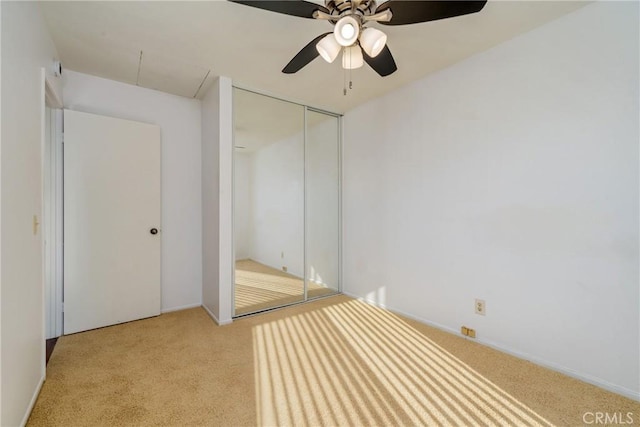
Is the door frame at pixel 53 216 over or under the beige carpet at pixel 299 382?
over

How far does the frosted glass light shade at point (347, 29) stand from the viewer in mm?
1476

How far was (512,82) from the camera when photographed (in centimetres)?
213

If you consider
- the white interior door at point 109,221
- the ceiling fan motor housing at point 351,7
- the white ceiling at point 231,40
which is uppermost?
the white ceiling at point 231,40

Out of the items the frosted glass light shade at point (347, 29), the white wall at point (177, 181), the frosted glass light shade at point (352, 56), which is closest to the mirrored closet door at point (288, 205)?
the white wall at point (177, 181)

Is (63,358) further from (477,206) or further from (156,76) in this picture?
(477,206)

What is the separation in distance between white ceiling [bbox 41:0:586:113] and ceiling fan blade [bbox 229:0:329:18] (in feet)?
1.52

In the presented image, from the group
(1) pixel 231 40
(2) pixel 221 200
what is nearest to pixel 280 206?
Result: (2) pixel 221 200

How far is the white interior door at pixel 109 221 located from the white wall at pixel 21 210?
0.85 meters

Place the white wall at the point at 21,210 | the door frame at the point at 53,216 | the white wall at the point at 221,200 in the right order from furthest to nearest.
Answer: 1. the white wall at the point at 221,200
2. the door frame at the point at 53,216
3. the white wall at the point at 21,210

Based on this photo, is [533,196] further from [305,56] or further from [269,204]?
[269,204]

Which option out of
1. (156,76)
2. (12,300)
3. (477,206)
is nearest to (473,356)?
(477,206)

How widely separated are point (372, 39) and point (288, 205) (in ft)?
7.72

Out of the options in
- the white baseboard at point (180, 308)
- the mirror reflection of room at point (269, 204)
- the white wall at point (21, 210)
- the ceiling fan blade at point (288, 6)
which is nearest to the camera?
the white wall at point (21, 210)

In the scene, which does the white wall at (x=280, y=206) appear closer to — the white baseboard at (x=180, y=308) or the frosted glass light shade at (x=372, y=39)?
the white baseboard at (x=180, y=308)
